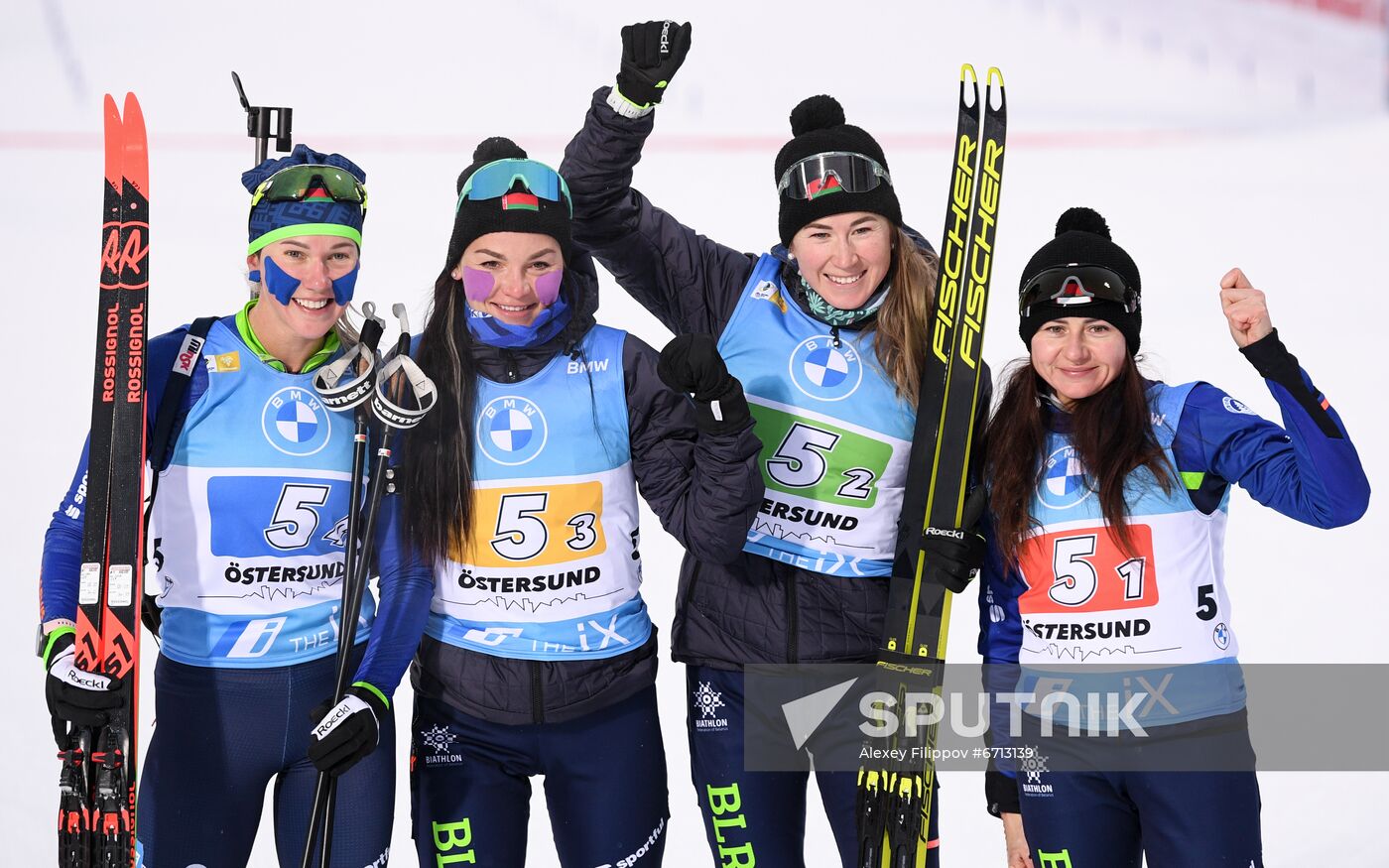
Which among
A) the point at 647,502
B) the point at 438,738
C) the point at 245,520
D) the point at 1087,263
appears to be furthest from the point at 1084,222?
the point at 245,520

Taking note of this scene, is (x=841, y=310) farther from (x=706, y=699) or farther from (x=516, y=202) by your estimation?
(x=706, y=699)

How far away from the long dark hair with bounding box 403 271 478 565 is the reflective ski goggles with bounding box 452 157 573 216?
271 mm

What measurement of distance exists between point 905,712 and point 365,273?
15.2 ft

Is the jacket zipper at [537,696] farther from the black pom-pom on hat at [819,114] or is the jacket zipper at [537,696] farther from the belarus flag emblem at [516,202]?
the black pom-pom on hat at [819,114]

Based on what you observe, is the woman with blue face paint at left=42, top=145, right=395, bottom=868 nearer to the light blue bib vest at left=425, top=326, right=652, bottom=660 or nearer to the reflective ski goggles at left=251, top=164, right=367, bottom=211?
the reflective ski goggles at left=251, top=164, right=367, bottom=211

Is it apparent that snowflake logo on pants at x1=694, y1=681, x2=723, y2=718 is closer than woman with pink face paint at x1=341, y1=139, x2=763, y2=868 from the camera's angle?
No

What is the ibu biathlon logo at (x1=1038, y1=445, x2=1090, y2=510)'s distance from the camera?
282 centimetres

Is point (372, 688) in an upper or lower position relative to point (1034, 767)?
upper

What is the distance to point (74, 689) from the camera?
262cm

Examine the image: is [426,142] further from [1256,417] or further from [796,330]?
[1256,417]

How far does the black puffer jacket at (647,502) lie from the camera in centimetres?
280

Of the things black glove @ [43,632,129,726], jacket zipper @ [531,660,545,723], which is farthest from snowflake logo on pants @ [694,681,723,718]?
black glove @ [43,632,129,726]

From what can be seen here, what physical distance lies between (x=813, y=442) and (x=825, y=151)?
2.09 feet

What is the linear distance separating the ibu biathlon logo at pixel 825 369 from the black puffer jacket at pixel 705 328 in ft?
0.43
